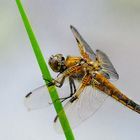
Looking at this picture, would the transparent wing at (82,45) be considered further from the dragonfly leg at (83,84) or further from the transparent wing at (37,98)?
the transparent wing at (37,98)

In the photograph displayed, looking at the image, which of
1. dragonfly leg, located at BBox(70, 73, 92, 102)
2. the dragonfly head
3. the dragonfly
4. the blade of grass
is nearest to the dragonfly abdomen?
the dragonfly

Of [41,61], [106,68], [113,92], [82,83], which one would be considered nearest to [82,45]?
[106,68]

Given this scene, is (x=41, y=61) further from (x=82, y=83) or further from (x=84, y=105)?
(x=82, y=83)

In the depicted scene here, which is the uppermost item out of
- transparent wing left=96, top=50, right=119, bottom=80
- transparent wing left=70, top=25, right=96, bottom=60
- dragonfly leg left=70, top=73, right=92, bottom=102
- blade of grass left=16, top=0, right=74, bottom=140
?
transparent wing left=70, top=25, right=96, bottom=60

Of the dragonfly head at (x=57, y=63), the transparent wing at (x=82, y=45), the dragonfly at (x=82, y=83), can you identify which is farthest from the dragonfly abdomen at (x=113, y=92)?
the dragonfly head at (x=57, y=63)

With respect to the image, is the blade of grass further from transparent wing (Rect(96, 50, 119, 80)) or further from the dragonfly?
transparent wing (Rect(96, 50, 119, 80))

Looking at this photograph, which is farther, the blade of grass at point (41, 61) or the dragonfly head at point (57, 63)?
the dragonfly head at point (57, 63)

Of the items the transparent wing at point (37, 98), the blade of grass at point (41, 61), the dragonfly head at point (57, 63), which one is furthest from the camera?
the dragonfly head at point (57, 63)
